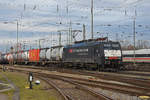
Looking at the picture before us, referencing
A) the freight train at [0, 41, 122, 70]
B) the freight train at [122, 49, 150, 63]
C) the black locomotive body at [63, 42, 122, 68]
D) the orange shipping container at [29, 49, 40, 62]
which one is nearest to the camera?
the black locomotive body at [63, 42, 122, 68]

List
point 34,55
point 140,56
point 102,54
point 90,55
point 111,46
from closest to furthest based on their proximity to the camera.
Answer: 1. point 102,54
2. point 111,46
3. point 90,55
4. point 140,56
5. point 34,55

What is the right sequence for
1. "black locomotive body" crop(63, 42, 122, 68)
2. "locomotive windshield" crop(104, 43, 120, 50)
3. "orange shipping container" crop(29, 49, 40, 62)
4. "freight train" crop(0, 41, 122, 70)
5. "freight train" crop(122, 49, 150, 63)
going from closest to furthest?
1. "black locomotive body" crop(63, 42, 122, 68)
2. "freight train" crop(0, 41, 122, 70)
3. "locomotive windshield" crop(104, 43, 120, 50)
4. "freight train" crop(122, 49, 150, 63)
5. "orange shipping container" crop(29, 49, 40, 62)

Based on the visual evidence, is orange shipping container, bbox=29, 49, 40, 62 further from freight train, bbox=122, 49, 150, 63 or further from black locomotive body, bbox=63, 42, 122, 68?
freight train, bbox=122, 49, 150, 63

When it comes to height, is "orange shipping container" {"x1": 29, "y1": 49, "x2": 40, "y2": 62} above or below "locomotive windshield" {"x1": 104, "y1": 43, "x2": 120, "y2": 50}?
below

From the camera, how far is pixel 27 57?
170 feet

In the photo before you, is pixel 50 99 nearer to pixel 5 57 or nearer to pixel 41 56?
pixel 41 56

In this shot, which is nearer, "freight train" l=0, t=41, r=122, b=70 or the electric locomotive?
the electric locomotive

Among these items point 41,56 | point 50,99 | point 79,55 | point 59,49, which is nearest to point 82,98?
point 50,99

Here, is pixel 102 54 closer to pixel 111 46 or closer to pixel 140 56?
pixel 111 46

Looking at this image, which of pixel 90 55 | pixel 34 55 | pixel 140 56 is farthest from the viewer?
pixel 34 55

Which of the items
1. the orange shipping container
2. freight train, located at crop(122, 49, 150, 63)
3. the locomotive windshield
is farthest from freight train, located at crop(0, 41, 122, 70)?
freight train, located at crop(122, 49, 150, 63)

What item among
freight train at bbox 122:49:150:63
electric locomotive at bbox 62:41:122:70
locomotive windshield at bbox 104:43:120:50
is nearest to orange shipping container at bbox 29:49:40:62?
freight train at bbox 122:49:150:63

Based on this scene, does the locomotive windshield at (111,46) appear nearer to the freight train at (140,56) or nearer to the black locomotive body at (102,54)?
the black locomotive body at (102,54)

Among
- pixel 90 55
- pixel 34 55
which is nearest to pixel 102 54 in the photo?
pixel 90 55
